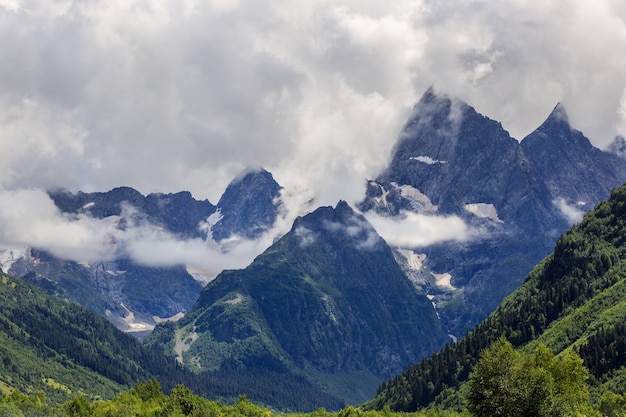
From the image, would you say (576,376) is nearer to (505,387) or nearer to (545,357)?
(545,357)

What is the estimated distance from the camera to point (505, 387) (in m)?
163

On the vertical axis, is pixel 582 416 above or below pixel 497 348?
below

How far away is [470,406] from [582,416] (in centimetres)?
2551

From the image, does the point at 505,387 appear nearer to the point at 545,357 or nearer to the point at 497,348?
the point at 497,348

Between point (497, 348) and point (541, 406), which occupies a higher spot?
point (497, 348)

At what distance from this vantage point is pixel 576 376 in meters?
182

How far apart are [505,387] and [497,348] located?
392 inches

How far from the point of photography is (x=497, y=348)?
171 metres

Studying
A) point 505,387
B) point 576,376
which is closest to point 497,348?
point 505,387

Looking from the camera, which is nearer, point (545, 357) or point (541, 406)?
point (541, 406)

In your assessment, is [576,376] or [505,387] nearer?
[505,387]

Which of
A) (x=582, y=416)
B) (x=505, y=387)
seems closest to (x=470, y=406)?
(x=505, y=387)

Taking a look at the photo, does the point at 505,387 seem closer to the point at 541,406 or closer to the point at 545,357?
the point at 541,406

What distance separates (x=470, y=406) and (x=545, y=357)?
21722 millimetres
